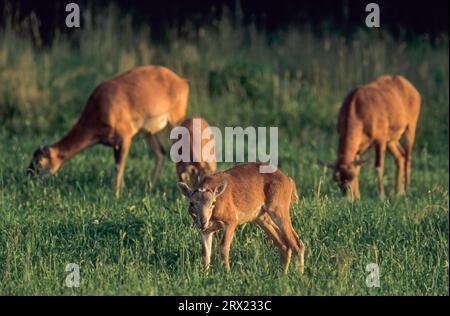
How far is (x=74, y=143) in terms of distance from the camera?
49.2 feet

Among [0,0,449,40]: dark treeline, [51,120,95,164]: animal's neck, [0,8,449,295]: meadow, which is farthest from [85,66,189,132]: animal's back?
[0,0,449,40]: dark treeline

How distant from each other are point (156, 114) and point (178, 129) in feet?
4.08

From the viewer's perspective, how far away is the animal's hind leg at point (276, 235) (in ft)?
34.5

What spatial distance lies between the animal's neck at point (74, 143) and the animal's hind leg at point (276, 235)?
4.66 m

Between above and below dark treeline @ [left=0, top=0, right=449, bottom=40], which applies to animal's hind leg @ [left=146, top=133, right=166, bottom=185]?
below

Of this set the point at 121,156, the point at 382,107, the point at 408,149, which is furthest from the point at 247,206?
the point at 408,149

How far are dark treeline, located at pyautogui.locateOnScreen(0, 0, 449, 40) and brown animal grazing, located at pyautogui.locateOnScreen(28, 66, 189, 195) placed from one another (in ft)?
26.6

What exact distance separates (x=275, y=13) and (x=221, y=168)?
34.6 feet

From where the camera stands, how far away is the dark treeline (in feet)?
80.3

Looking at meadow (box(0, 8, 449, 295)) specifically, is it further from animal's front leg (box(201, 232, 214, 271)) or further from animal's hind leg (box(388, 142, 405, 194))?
animal's hind leg (box(388, 142, 405, 194))

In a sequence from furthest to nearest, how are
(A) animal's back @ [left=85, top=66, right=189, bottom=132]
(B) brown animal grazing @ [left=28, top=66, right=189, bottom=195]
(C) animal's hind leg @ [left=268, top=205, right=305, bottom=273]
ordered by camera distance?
(A) animal's back @ [left=85, top=66, right=189, bottom=132] → (B) brown animal grazing @ [left=28, top=66, right=189, bottom=195] → (C) animal's hind leg @ [left=268, top=205, right=305, bottom=273]

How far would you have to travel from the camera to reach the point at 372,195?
15.0 metres

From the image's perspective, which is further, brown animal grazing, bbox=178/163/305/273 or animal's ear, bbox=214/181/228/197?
brown animal grazing, bbox=178/163/305/273

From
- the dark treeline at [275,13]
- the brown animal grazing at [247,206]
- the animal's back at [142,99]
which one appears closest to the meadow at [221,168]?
the brown animal grazing at [247,206]
